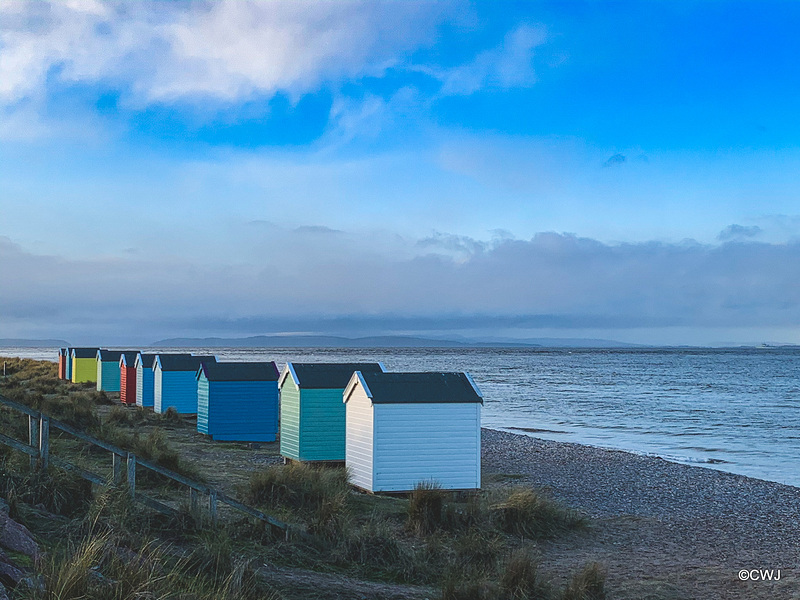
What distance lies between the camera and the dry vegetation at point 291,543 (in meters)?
6.78

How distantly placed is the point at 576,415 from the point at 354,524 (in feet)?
96.2

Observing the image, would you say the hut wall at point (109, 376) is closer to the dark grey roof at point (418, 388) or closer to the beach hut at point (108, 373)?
the beach hut at point (108, 373)

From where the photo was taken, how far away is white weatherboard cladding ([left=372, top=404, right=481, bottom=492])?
47.9 feet

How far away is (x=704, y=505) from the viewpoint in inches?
622

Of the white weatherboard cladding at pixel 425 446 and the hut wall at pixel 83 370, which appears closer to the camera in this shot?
the white weatherboard cladding at pixel 425 446

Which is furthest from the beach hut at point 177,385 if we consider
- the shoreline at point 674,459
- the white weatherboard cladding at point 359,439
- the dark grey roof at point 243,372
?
the white weatherboard cladding at point 359,439

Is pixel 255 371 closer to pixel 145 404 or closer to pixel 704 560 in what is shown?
pixel 145 404

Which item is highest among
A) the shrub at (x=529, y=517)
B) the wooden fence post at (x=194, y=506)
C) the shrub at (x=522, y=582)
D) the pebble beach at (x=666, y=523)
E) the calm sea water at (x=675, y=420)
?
the wooden fence post at (x=194, y=506)

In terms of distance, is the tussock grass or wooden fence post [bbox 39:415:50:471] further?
the tussock grass

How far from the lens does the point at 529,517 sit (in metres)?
12.4

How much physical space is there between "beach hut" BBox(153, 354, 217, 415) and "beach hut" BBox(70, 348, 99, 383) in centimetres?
1866

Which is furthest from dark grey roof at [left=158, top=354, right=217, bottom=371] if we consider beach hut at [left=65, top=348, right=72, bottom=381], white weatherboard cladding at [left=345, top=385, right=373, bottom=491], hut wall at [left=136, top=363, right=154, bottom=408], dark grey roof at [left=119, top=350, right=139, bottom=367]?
beach hut at [left=65, top=348, right=72, bottom=381]

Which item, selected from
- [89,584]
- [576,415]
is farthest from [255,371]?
[576,415]

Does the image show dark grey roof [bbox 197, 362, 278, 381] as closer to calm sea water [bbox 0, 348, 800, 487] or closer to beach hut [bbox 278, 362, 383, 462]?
beach hut [bbox 278, 362, 383, 462]
